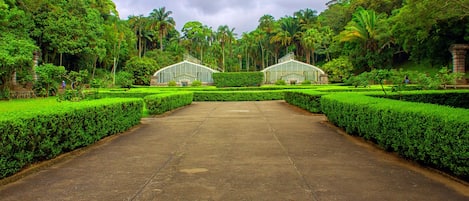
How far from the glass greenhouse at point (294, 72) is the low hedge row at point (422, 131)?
4384cm

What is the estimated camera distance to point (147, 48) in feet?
248

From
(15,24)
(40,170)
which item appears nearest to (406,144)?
(40,170)

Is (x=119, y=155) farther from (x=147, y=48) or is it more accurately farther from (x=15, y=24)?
(x=147, y=48)

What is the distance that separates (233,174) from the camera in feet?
17.5

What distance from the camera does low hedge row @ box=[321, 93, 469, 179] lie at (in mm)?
4824

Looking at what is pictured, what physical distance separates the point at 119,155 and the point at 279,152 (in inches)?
122

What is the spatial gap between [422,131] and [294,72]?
154 ft

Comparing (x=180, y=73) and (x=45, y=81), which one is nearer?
(x=45, y=81)

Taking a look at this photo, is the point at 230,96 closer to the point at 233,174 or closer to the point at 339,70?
the point at 233,174

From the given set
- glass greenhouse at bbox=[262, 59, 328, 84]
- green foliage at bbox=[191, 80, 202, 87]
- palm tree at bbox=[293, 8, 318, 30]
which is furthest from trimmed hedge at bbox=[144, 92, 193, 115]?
palm tree at bbox=[293, 8, 318, 30]

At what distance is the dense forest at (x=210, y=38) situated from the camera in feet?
94.3

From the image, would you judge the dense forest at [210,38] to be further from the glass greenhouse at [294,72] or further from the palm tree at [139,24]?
the glass greenhouse at [294,72]

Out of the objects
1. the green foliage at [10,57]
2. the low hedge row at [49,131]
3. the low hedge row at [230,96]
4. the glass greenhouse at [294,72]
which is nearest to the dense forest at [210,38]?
the green foliage at [10,57]

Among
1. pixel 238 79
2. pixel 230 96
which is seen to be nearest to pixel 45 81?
pixel 230 96
